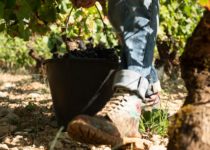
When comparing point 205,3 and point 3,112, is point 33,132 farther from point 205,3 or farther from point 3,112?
point 205,3

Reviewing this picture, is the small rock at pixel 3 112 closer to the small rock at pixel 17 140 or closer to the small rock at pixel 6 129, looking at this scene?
the small rock at pixel 6 129

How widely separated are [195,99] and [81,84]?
46.5 inches

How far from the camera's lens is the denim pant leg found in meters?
2.27

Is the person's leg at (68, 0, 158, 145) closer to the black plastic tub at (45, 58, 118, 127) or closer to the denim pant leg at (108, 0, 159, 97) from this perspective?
the denim pant leg at (108, 0, 159, 97)

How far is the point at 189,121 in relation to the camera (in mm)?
1410

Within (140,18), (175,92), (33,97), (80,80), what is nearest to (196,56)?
(140,18)

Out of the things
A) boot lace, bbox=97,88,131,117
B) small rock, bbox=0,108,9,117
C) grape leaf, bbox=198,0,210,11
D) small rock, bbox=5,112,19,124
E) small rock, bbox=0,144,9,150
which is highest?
grape leaf, bbox=198,0,210,11

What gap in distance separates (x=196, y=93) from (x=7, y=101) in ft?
8.76

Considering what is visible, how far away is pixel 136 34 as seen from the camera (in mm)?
2322

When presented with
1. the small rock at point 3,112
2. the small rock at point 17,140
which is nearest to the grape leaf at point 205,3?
the small rock at point 17,140

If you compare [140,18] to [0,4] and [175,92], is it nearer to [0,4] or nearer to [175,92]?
[0,4]

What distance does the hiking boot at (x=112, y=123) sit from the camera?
5.81ft

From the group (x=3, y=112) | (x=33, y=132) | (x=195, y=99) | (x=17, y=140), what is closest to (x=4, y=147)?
(x=17, y=140)

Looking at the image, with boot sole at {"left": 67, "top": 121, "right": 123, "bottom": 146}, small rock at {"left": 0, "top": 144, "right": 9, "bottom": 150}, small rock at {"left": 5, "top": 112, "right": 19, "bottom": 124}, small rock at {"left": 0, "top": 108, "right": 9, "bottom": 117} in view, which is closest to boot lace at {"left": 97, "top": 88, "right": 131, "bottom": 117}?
boot sole at {"left": 67, "top": 121, "right": 123, "bottom": 146}
